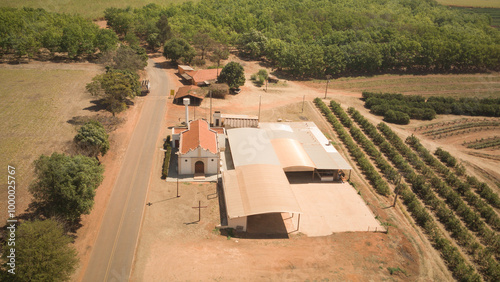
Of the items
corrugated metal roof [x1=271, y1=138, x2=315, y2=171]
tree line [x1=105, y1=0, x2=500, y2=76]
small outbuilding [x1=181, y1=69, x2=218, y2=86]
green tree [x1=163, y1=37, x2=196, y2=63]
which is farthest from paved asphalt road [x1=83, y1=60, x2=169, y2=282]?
tree line [x1=105, y1=0, x2=500, y2=76]

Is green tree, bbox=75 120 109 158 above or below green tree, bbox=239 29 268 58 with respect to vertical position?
below

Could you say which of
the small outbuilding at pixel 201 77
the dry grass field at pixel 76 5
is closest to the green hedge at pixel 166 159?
the small outbuilding at pixel 201 77

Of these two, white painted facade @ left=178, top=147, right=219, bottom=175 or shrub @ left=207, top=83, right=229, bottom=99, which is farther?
shrub @ left=207, top=83, right=229, bottom=99

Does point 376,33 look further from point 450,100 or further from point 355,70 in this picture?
point 450,100

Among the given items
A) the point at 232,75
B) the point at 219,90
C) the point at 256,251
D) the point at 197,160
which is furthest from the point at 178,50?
the point at 256,251

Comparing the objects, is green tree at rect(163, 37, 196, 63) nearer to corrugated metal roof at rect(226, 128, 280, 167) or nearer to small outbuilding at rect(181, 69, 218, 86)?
small outbuilding at rect(181, 69, 218, 86)

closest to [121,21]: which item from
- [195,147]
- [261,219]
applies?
[195,147]
